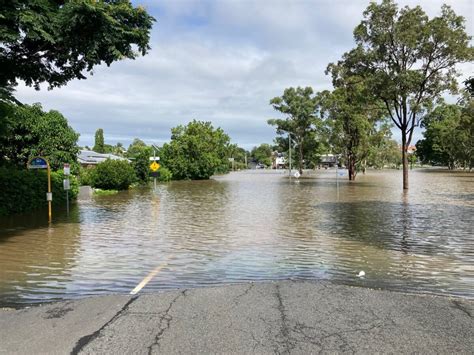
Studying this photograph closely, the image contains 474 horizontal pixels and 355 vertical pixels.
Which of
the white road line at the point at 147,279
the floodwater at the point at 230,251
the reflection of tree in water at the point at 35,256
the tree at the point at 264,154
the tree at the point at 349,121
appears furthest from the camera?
the tree at the point at 264,154

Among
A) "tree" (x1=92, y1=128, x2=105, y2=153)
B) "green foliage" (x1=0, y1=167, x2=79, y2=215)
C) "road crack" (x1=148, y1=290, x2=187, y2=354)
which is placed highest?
"tree" (x1=92, y1=128, x2=105, y2=153)

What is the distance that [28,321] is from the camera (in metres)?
5.10

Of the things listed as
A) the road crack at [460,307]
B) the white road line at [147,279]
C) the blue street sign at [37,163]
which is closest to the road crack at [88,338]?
the white road line at [147,279]

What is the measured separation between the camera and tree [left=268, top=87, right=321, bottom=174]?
6228cm

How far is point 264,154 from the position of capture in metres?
169

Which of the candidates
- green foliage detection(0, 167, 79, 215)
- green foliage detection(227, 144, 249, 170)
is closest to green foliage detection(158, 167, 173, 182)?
green foliage detection(0, 167, 79, 215)

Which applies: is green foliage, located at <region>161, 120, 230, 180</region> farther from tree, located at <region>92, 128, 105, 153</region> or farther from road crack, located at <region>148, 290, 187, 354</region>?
road crack, located at <region>148, 290, 187, 354</region>

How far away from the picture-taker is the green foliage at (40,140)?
77.4 feet

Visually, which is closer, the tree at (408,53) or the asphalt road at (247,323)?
the asphalt road at (247,323)

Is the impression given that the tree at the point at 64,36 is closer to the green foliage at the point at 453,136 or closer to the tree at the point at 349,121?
→ the tree at the point at 349,121

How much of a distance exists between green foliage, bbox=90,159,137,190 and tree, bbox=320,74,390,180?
19.5 meters

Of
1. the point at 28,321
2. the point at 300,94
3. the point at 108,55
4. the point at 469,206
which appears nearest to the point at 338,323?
the point at 28,321

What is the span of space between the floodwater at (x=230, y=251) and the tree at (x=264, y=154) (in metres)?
146

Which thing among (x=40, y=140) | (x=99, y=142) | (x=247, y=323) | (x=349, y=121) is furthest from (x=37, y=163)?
(x=99, y=142)
